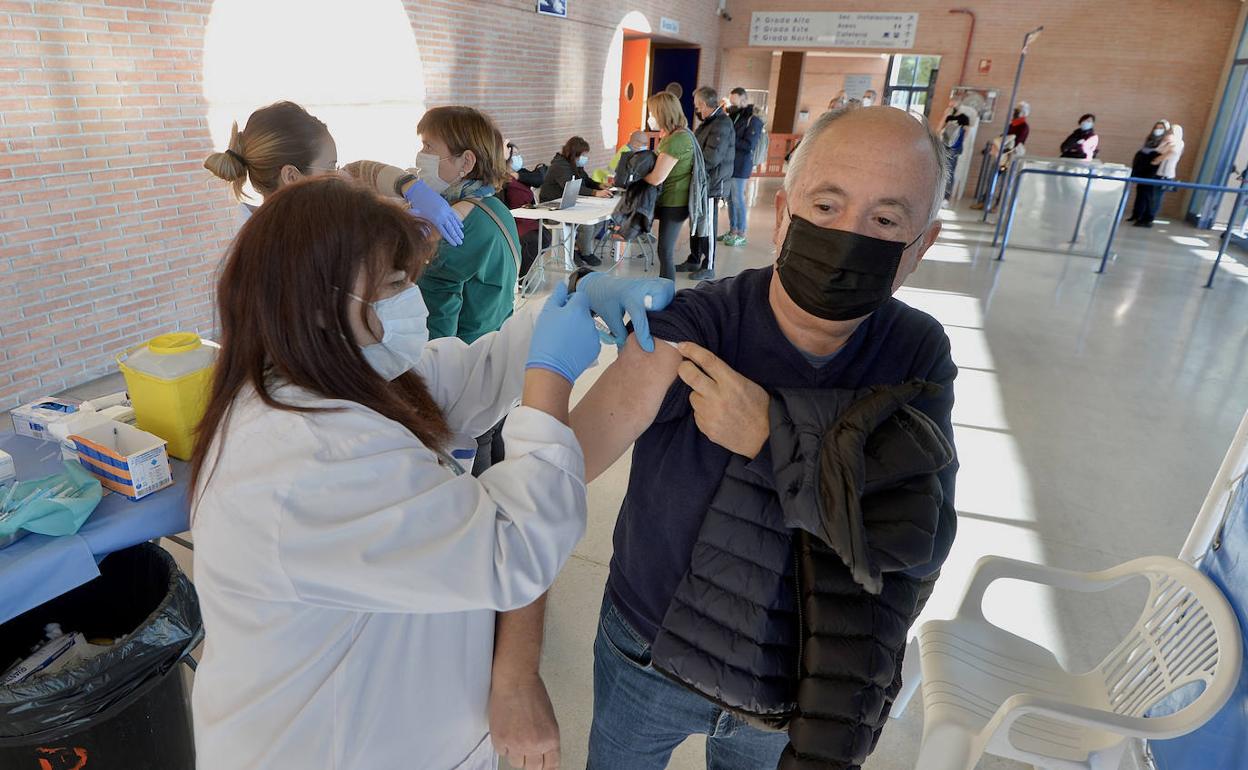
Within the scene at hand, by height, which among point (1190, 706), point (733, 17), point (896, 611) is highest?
point (733, 17)

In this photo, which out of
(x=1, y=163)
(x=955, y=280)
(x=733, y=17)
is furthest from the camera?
(x=733, y=17)

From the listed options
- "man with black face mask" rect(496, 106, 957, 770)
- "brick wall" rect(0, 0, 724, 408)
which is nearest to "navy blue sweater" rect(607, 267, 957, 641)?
"man with black face mask" rect(496, 106, 957, 770)

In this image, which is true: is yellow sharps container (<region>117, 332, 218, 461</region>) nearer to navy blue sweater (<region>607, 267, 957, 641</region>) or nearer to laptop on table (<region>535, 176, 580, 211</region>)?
navy blue sweater (<region>607, 267, 957, 641</region>)

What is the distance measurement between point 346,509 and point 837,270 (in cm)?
73

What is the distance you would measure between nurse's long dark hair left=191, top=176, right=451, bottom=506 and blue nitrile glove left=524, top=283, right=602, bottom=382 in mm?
228

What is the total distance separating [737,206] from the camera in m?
7.87

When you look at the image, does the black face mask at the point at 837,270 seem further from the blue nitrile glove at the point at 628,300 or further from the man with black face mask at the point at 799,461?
the blue nitrile glove at the point at 628,300

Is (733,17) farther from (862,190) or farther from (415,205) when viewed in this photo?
(862,190)

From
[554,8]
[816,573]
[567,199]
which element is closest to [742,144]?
[567,199]

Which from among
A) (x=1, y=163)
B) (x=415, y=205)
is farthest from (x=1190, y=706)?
(x=1, y=163)

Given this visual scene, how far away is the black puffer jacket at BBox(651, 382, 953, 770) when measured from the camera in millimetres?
913

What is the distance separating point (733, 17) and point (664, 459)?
14.5 metres

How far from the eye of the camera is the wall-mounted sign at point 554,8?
8.24 meters

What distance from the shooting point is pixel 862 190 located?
1036mm
